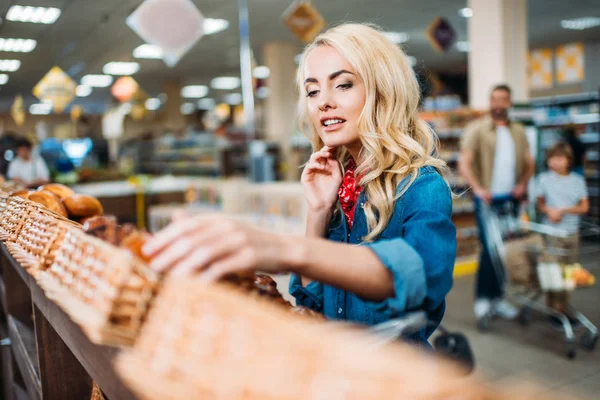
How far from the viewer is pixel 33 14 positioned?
9.60m

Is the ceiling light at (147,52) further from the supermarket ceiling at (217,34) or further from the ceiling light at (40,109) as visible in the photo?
the ceiling light at (40,109)

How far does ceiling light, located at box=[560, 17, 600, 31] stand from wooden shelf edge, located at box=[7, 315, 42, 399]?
1259cm

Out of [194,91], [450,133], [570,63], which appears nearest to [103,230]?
[450,133]

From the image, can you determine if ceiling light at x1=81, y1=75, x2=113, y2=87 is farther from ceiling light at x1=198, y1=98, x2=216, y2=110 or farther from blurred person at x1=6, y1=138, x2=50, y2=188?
blurred person at x1=6, y1=138, x2=50, y2=188

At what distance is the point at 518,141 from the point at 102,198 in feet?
17.4

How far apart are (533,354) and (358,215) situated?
10.2 ft

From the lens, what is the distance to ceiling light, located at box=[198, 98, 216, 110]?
2667 centimetres

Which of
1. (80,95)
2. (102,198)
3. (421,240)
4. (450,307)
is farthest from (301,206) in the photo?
(80,95)

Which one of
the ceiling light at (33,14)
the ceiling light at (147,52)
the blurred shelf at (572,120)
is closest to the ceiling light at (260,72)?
the ceiling light at (147,52)

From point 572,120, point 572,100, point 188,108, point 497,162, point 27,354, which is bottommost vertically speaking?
point 27,354

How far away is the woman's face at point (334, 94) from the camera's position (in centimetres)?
119

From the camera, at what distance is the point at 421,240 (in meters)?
0.93

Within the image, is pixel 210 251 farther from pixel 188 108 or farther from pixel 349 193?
pixel 188 108

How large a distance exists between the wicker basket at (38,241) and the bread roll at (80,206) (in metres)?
0.35
